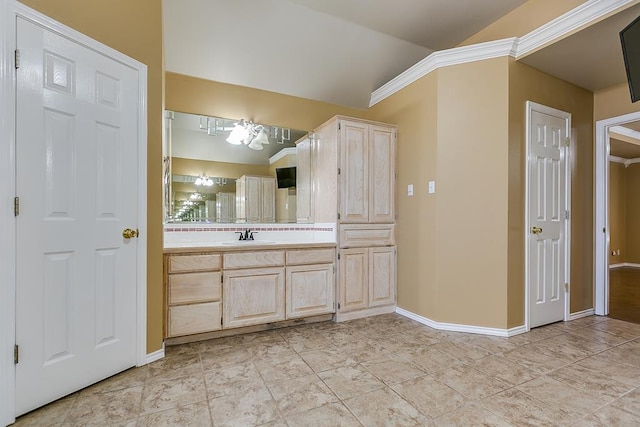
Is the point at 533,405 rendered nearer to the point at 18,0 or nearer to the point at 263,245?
the point at 263,245

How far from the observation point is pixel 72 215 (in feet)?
5.86

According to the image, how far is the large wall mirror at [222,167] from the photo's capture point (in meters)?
3.03

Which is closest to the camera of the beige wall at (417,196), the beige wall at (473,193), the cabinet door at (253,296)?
the cabinet door at (253,296)

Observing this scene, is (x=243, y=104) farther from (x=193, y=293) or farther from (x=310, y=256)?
(x=193, y=293)

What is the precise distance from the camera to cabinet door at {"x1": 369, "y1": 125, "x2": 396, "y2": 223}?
3.33m

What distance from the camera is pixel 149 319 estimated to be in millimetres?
2170

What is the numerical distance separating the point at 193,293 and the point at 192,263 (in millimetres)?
251

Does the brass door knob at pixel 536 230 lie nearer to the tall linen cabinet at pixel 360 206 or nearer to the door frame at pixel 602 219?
the door frame at pixel 602 219

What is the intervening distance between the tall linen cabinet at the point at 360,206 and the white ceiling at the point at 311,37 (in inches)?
30.1

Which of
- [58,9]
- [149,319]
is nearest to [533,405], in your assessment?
[149,319]

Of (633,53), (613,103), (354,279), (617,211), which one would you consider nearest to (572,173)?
(613,103)

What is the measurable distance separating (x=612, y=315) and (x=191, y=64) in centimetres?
534

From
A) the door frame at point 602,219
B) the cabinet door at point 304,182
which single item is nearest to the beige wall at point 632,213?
the door frame at point 602,219

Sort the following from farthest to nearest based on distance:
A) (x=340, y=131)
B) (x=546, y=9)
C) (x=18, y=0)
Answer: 1. (x=340, y=131)
2. (x=546, y=9)
3. (x=18, y=0)
